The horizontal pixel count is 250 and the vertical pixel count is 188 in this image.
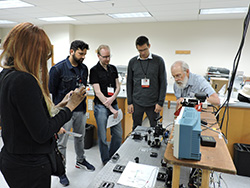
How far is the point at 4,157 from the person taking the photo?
2.99 ft

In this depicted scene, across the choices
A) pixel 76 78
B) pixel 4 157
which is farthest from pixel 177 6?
pixel 4 157

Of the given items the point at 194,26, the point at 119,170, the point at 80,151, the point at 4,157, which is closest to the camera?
the point at 4,157

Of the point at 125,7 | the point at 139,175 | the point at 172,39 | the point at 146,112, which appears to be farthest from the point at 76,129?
the point at 172,39

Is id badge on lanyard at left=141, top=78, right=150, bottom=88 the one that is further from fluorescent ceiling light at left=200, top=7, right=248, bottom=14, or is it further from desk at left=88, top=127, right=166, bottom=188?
fluorescent ceiling light at left=200, top=7, right=248, bottom=14

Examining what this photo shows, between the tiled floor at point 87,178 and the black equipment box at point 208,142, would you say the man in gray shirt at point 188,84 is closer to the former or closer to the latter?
the tiled floor at point 87,178

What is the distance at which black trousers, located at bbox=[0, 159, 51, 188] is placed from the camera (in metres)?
0.90

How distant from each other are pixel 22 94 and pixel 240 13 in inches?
218

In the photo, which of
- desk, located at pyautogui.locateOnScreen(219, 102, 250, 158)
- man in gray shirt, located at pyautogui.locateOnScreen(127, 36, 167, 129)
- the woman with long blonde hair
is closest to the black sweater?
the woman with long blonde hair

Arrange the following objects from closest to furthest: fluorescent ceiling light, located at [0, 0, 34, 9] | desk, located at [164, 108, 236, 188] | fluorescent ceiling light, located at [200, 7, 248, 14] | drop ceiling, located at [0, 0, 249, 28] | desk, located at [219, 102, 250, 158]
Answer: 1. desk, located at [164, 108, 236, 188]
2. desk, located at [219, 102, 250, 158]
3. drop ceiling, located at [0, 0, 249, 28]
4. fluorescent ceiling light, located at [0, 0, 34, 9]
5. fluorescent ceiling light, located at [200, 7, 248, 14]

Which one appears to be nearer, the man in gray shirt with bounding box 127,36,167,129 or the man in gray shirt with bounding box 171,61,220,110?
the man in gray shirt with bounding box 171,61,220,110

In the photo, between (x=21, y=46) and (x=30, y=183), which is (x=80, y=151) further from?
(x=21, y=46)

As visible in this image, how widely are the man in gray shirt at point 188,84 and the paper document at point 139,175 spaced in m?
0.91

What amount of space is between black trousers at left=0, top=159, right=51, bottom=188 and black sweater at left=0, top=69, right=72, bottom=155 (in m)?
0.07

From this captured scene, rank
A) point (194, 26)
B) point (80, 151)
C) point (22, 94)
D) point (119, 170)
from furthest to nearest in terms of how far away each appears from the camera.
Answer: point (194, 26) → point (80, 151) → point (119, 170) → point (22, 94)
